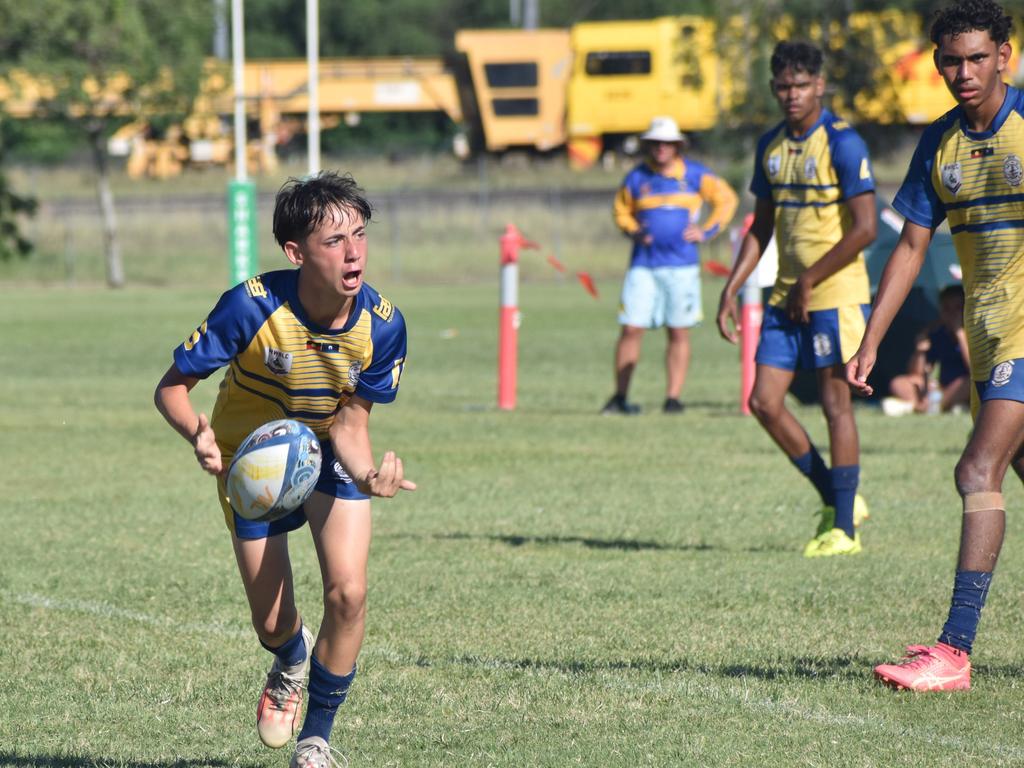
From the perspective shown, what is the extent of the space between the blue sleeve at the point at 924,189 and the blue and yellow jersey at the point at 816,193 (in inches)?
87.9

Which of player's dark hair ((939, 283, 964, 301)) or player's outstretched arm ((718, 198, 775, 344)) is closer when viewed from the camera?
player's outstretched arm ((718, 198, 775, 344))

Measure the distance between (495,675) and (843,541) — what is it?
2.96 m

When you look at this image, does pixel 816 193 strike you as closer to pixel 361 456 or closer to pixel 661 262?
pixel 361 456

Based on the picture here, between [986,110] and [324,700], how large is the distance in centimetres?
307

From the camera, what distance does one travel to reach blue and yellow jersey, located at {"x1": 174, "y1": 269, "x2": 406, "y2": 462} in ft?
15.6

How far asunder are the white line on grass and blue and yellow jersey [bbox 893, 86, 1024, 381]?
1309 millimetres

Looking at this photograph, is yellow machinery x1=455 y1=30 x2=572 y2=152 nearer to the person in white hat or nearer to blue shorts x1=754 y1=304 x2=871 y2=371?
the person in white hat

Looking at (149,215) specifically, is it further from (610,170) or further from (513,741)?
(513,741)

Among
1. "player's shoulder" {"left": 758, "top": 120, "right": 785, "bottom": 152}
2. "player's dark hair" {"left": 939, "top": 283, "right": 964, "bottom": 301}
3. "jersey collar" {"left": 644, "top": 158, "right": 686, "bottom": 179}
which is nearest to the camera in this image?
"player's shoulder" {"left": 758, "top": 120, "right": 785, "bottom": 152}

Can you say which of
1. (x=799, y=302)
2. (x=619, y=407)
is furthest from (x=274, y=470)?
(x=619, y=407)

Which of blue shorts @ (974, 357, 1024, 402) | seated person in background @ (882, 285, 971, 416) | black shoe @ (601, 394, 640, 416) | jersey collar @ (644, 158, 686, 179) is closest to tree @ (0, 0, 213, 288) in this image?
jersey collar @ (644, 158, 686, 179)

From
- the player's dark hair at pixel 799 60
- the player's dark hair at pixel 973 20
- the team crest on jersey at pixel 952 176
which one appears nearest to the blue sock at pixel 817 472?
the player's dark hair at pixel 799 60

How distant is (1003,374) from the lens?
577 centimetres

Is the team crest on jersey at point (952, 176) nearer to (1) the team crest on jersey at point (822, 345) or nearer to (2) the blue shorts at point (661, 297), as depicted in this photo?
(1) the team crest on jersey at point (822, 345)
